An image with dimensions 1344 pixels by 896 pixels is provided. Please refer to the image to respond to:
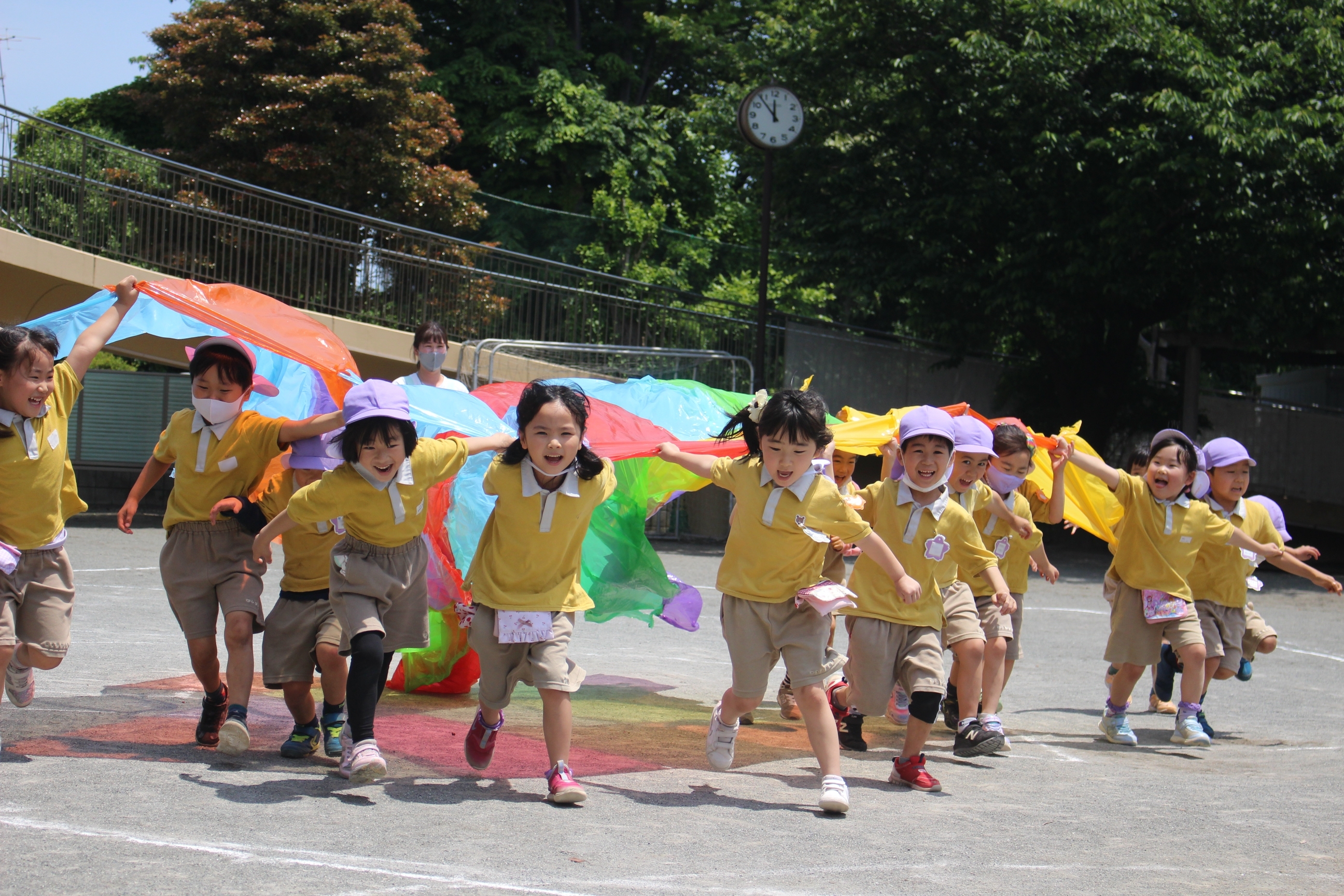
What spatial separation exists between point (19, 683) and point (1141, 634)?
531cm

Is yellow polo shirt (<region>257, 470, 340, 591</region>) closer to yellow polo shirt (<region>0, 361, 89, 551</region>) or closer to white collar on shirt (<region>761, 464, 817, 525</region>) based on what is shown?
yellow polo shirt (<region>0, 361, 89, 551</region>)

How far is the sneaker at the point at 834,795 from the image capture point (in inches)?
177

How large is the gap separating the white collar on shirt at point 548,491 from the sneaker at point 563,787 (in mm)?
868

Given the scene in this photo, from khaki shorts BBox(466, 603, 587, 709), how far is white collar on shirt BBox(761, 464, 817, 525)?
2.91 ft

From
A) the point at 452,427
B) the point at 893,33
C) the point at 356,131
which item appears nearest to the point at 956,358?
the point at 893,33

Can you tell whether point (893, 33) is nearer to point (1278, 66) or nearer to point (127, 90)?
point (1278, 66)

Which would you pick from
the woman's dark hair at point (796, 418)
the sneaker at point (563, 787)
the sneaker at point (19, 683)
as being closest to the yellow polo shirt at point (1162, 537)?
the woman's dark hair at point (796, 418)

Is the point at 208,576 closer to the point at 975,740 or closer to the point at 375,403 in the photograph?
the point at 375,403

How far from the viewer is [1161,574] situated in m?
6.50

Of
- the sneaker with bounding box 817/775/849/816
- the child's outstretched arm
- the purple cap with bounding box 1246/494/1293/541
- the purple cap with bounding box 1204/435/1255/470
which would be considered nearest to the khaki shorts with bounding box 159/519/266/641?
the child's outstretched arm

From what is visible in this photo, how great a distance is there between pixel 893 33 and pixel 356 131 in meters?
8.22

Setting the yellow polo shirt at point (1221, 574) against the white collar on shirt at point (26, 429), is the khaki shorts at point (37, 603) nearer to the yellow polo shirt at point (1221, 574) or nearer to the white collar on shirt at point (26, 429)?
the white collar on shirt at point (26, 429)

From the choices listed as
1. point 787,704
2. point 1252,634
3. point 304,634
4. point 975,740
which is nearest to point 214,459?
point 304,634

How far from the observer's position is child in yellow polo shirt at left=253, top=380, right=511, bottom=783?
4543mm
